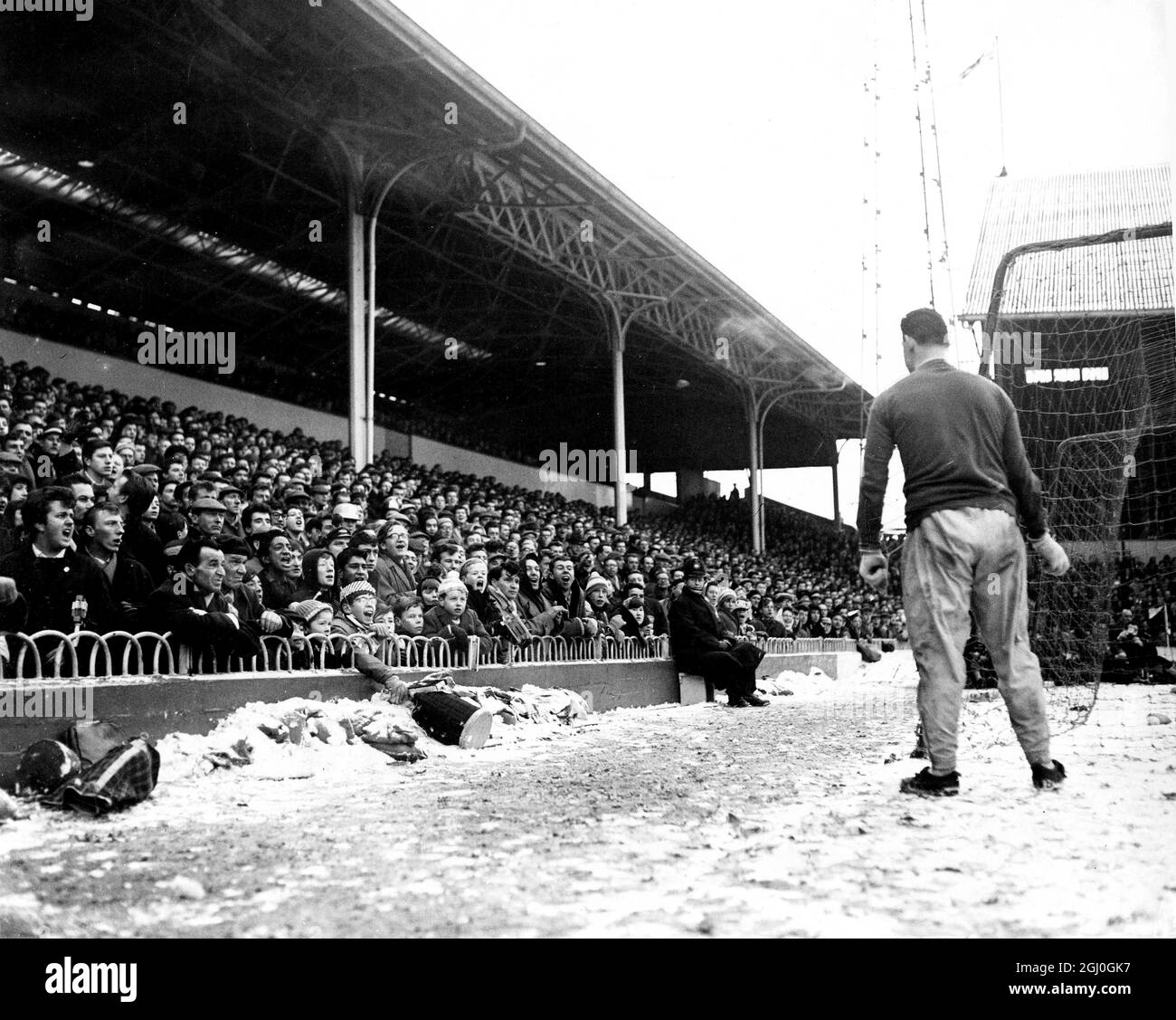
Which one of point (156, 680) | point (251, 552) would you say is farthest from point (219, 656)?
point (251, 552)

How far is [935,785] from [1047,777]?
380 mm

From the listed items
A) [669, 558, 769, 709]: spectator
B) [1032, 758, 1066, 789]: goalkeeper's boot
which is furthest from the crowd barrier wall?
[1032, 758, 1066, 789]: goalkeeper's boot

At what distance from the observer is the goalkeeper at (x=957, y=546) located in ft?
13.5

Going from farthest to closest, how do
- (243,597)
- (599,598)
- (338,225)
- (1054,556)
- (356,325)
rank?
(338,225), (356,325), (599,598), (243,597), (1054,556)

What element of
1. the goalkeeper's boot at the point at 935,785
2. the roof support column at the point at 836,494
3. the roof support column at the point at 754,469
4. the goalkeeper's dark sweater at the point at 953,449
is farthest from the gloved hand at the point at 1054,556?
the roof support column at the point at 836,494

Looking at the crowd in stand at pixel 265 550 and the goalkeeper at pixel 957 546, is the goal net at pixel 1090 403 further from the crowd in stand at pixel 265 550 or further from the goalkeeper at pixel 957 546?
the goalkeeper at pixel 957 546

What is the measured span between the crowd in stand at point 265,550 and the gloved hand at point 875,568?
3.32m

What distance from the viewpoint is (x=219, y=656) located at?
6156 millimetres

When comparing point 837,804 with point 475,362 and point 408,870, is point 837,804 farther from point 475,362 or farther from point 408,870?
point 475,362

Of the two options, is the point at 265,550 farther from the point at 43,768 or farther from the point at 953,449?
the point at 953,449

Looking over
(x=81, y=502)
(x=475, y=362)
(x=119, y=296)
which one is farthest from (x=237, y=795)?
(x=475, y=362)

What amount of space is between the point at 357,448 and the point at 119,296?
1105cm

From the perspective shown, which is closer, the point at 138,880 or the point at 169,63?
the point at 138,880

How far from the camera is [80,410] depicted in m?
12.4
